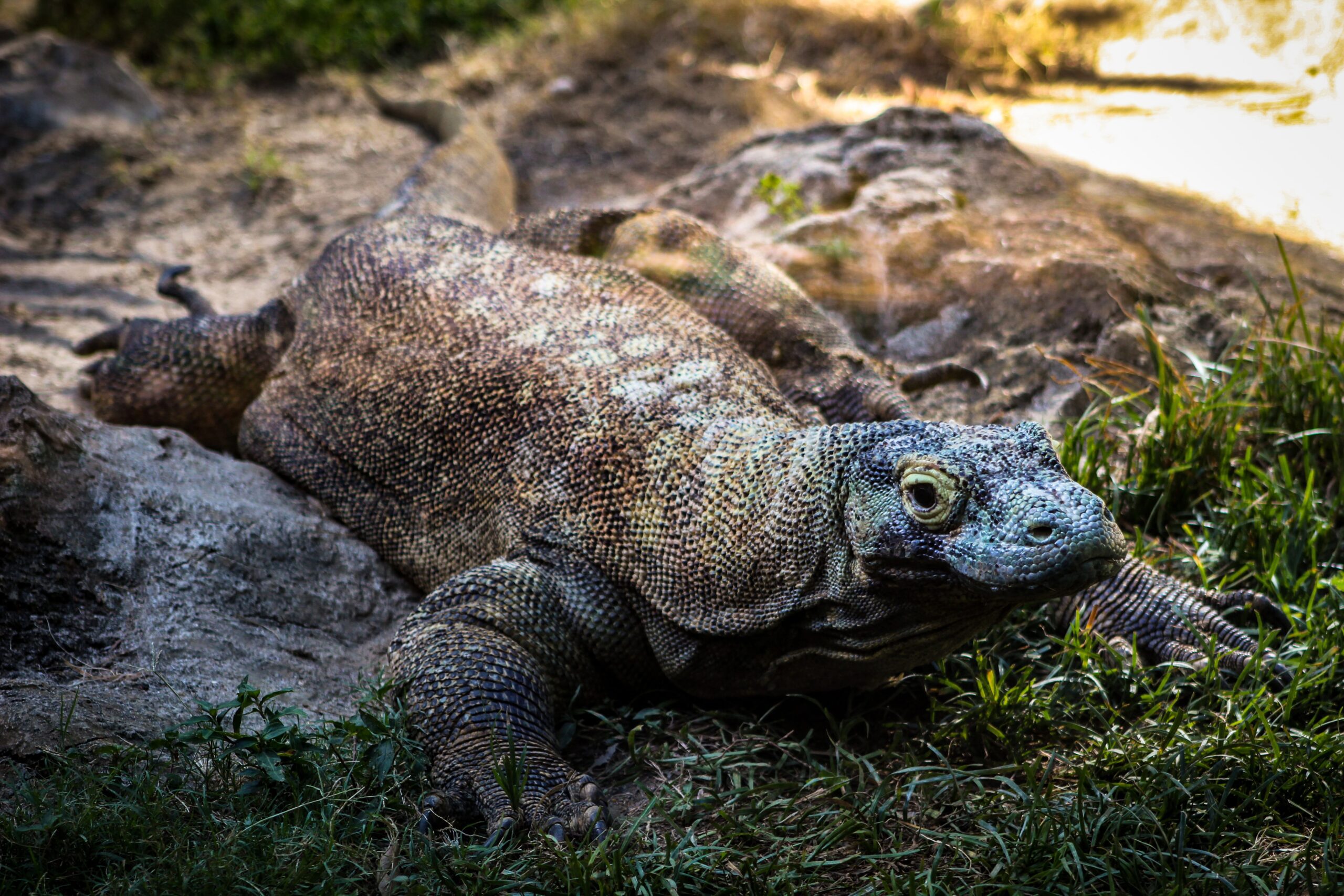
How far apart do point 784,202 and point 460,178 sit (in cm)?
191

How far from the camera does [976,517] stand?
246cm

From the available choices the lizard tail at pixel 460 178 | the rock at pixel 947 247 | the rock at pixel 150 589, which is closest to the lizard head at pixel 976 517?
the rock at pixel 150 589

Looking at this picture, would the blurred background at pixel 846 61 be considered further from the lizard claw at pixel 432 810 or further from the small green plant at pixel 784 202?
the lizard claw at pixel 432 810

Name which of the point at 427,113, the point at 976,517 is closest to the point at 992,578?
the point at 976,517

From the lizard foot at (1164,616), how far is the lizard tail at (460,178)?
329 centimetres

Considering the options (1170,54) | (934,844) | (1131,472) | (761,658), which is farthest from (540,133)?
(934,844)

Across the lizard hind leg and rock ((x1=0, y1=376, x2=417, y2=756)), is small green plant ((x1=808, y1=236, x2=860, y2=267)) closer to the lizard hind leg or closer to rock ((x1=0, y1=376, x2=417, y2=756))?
the lizard hind leg

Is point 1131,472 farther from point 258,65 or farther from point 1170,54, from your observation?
point 258,65

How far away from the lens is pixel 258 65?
9.44 metres

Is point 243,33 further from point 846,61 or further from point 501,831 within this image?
point 501,831

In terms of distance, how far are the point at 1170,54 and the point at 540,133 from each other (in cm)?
496

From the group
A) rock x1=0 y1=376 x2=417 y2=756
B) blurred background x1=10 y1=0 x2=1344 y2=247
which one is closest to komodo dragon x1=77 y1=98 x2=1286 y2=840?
rock x1=0 y1=376 x2=417 y2=756

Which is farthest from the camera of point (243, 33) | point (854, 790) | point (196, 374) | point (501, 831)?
point (243, 33)

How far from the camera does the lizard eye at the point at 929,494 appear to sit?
249cm
